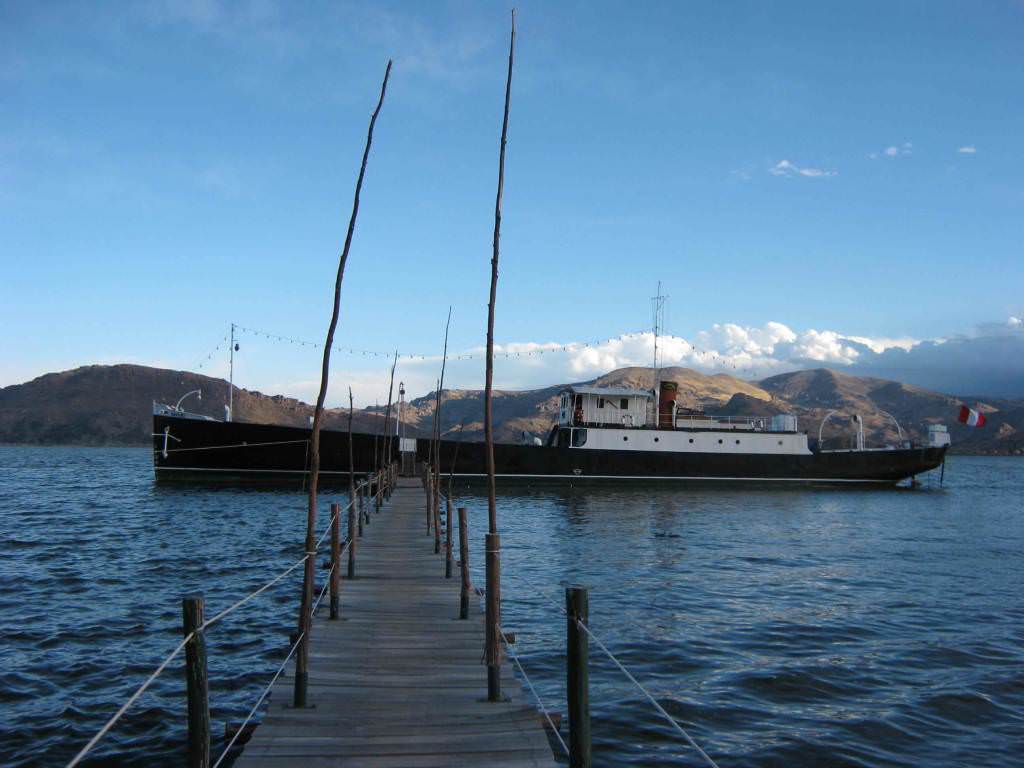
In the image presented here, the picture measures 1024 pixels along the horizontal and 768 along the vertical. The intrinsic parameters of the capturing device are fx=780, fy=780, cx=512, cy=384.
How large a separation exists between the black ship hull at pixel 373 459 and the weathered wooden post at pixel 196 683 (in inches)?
1420

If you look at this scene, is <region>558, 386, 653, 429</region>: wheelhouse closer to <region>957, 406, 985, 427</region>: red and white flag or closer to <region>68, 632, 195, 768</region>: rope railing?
<region>957, 406, 985, 427</region>: red and white flag

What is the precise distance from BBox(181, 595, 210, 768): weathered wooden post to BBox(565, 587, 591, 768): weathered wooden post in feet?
7.69

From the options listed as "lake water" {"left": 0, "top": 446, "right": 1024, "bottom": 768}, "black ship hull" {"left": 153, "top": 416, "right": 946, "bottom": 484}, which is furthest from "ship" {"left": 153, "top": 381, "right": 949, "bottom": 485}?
"lake water" {"left": 0, "top": 446, "right": 1024, "bottom": 768}

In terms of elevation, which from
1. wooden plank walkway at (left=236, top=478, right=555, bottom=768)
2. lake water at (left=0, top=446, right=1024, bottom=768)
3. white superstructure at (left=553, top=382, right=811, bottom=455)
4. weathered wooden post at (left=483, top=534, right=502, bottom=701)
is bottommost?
lake water at (left=0, top=446, right=1024, bottom=768)

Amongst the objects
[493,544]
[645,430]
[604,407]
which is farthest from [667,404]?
[493,544]

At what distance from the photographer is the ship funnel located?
1838 inches

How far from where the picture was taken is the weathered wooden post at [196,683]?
4.78 m

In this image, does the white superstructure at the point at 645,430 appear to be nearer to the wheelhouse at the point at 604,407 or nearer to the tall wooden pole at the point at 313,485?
the wheelhouse at the point at 604,407

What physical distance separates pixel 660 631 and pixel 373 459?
3341 centimetres

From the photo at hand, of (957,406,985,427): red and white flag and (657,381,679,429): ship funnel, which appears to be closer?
(957,406,985,427): red and white flag

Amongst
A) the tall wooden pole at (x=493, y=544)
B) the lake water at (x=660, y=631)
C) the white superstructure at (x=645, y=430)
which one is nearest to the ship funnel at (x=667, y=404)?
the white superstructure at (x=645, y=430)

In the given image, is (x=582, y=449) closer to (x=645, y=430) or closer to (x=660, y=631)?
(x=645, y=430)

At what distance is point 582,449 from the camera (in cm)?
4425

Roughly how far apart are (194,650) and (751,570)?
54.7 feet
